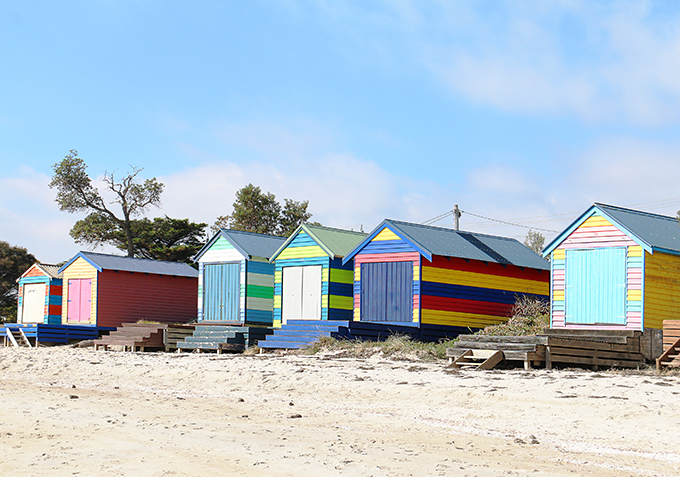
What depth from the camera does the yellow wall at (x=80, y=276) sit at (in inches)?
1409

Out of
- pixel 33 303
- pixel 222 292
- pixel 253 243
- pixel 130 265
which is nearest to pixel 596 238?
pixel 253 243

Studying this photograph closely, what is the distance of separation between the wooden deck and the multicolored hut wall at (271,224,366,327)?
9181 millimetres

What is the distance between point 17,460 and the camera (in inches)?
368

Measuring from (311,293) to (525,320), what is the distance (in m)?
7.75

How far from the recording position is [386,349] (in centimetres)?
2198

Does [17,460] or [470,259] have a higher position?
[470,259]

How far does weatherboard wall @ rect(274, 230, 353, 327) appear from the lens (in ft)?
92.8

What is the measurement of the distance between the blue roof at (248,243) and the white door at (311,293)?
3.16m

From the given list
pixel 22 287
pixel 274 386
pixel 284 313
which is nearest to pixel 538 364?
pixel 274 386

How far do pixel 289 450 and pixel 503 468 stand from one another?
8.84 feet

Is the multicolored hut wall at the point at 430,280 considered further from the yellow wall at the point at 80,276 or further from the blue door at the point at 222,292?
the yellow wall at the point at 80,276

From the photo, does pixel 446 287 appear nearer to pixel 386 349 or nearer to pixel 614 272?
pixel 386 349

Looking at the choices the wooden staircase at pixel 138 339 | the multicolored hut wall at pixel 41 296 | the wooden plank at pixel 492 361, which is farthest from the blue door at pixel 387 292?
the multicolored hut wall at pixel 41 296

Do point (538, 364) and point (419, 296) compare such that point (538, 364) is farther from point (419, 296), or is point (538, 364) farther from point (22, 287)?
point (22, 287)
